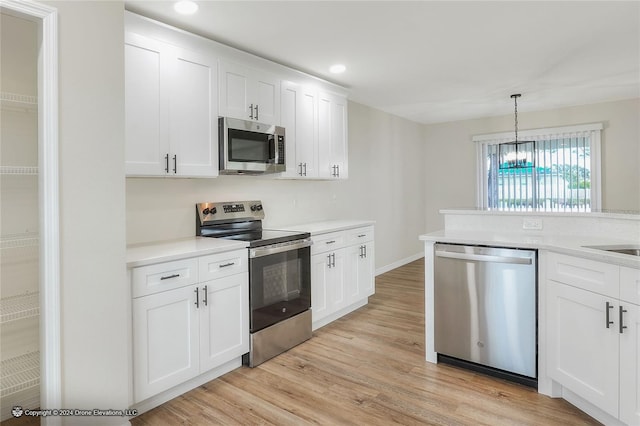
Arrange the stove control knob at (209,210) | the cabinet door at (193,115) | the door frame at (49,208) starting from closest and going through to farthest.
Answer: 1. the door frame at (49,208)
2. the cabinet door at (193,115)
3. the stove control knob at (209,210)

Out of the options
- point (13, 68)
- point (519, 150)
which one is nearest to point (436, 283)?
point (13, 68)

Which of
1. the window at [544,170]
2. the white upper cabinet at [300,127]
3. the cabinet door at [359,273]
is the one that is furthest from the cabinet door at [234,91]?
the window at [544,170]

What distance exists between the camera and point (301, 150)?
3818 mm

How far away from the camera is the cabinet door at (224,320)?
2.52 m

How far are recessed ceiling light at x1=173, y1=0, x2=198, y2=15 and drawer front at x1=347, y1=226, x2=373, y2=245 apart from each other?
2405 millimetres

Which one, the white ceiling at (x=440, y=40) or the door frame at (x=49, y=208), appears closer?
the door frame at (x=49, y=208)

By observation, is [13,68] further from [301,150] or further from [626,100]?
[626,100]

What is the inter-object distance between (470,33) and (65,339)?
338cm

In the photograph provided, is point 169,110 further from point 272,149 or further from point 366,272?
point 366,272

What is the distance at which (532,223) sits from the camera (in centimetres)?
292

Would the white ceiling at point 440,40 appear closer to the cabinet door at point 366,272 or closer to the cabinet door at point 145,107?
the cabinet door at point 145,107

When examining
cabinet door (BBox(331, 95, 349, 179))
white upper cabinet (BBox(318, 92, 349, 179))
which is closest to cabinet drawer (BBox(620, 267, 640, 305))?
white upper cabinet (BBox(318, 92, 349, 179))

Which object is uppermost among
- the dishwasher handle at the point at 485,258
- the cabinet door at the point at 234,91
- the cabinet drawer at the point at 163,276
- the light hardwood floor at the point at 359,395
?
the cabinet door at the point at 234,91

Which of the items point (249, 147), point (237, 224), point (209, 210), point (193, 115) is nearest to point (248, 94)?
point (249, 147)
